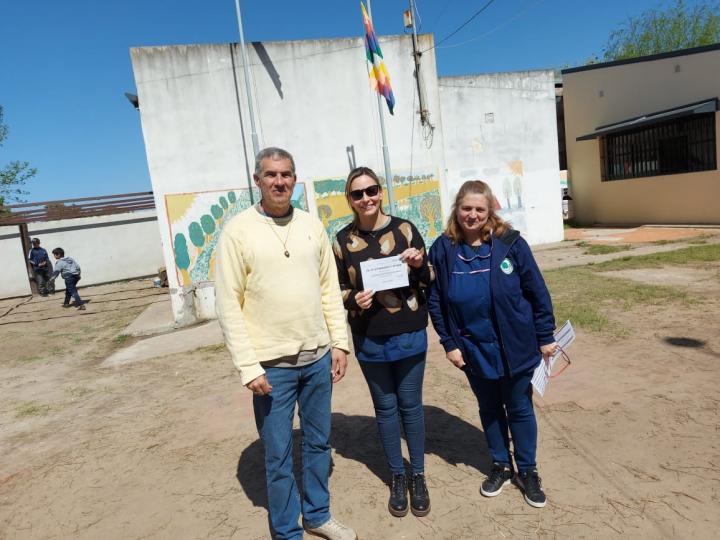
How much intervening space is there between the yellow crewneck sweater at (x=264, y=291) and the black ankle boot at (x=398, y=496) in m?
0.99

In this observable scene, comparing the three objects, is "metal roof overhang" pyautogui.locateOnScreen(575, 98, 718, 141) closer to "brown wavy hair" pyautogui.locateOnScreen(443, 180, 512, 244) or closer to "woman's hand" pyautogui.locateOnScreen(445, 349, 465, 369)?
"brown wavy hair" pyautogui.locateOnScreen(443, 180, 512, 244)

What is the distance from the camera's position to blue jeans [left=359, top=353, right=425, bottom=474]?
266 cm

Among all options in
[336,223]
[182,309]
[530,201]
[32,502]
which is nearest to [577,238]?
[530,201]

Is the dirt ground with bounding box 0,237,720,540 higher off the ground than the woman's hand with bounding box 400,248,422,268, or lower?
lower

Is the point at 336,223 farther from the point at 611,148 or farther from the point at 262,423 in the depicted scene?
the point at 611,148

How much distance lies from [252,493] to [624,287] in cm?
677

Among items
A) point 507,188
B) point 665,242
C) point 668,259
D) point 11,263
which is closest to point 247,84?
point 507,188

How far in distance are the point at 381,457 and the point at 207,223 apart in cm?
665

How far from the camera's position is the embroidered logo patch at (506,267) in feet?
8.30

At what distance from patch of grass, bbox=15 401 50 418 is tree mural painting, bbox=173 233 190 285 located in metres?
3.68

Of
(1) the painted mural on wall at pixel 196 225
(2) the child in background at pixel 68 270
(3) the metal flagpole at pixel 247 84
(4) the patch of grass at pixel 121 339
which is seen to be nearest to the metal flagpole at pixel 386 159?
(3) the metal flagpole at pixel 247 84

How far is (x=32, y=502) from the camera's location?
3219mm

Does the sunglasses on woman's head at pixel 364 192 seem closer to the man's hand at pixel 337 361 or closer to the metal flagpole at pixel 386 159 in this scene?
the man's hand at pixel 337 361

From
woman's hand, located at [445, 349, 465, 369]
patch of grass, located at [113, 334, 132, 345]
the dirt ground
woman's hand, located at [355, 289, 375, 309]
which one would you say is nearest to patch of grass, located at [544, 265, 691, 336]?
the dirt ground
